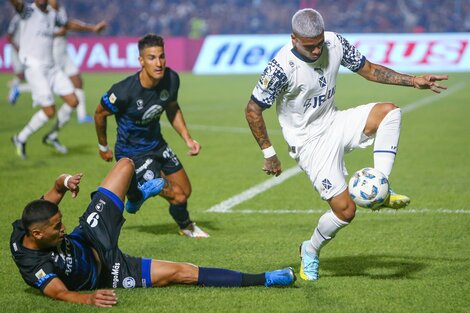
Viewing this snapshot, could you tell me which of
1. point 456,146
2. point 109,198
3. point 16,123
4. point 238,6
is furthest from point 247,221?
point 238,6

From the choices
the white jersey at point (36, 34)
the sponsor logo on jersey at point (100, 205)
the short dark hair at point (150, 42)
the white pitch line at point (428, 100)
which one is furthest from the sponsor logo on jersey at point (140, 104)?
the white pitch line at point (428, 100)

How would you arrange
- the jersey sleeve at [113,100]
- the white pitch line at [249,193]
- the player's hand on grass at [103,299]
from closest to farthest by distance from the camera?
the player's hand on grass at [103,299] < the jersey sleeve at [113,100] < the white pitch line at [249,193]

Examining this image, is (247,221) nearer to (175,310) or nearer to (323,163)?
(323,163)

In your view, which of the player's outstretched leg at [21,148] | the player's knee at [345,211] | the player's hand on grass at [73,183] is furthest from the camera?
the player's outstretched leg at [21,148]

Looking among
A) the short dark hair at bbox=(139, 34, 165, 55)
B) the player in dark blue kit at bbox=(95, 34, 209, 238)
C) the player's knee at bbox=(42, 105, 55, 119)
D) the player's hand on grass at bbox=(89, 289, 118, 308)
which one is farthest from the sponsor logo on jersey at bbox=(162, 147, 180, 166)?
the player's knee at bbox=(42, 105, 55, 119)

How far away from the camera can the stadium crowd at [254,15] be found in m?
31.8

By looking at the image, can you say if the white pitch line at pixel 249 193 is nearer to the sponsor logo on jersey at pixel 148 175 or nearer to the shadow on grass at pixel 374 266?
the sponsor logo on jersey at pixel 148 175

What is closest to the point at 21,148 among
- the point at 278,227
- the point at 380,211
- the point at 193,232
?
the point at 193,232

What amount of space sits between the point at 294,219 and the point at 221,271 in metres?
3.01

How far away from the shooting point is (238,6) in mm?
35625

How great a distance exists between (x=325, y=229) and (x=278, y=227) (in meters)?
2.29

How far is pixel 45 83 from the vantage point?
14695mm

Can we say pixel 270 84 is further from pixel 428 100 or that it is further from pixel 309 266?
pixel 428 100

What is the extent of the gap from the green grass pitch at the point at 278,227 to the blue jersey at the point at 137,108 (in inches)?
36.8
